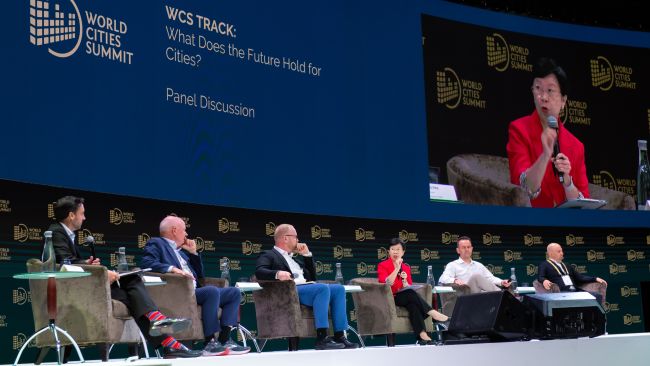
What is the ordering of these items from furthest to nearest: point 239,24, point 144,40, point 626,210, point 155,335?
point 626,210, point 239,24, point 144,40, point 155,335

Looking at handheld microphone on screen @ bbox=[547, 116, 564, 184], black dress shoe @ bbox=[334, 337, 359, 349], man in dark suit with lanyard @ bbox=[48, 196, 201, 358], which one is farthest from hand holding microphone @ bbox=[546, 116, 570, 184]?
man in dark suit with lanyard @ bbox=[48, 196, 201, 358]

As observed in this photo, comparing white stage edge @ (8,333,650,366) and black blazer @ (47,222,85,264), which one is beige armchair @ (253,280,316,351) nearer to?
white stage edge @ (8,333,650,366)

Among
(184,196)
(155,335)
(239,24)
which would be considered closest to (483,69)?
(239,24)

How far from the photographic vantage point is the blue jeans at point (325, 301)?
254 inches

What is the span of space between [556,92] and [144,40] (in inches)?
225

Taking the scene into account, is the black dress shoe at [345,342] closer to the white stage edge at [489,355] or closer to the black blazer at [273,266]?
the black blazer at [273,266]

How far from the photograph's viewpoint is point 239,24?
7984 mm

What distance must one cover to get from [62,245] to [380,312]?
2.88 m

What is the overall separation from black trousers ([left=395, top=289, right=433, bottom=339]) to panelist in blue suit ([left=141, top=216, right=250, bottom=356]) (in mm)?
1678

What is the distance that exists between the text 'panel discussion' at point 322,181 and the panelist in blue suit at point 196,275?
0.02m

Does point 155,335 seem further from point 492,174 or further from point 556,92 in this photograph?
point 556,92

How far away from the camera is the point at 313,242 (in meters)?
8.66

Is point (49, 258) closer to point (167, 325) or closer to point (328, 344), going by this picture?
point (167, 325)

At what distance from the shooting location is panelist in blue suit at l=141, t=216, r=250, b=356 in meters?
5.88
